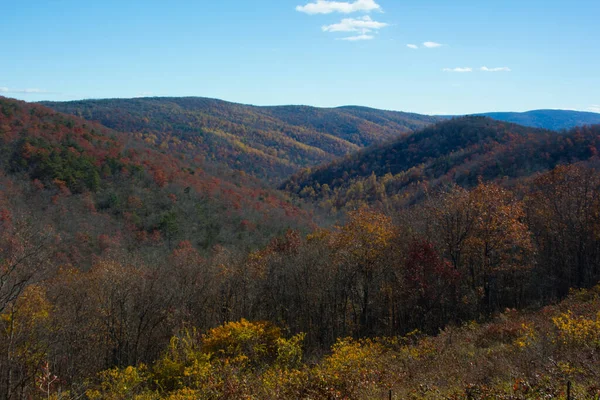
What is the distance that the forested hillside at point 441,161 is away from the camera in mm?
93750

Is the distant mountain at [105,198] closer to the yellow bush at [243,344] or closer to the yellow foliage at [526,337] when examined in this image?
the yellow bush at [243,344]

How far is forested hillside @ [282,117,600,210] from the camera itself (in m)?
93.8

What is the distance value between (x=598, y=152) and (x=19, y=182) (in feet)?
355

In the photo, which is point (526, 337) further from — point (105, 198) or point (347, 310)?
point (105, 198)

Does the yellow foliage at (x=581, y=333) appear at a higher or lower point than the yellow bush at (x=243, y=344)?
higher

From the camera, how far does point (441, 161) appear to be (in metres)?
135

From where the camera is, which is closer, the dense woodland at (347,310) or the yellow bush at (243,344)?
the dense woodland at (347,310)

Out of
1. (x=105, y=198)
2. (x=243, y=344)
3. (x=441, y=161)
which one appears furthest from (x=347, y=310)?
(x=441, y=161)

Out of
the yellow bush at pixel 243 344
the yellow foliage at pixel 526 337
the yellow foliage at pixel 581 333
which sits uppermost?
the yellow foliage at pixel 581 333

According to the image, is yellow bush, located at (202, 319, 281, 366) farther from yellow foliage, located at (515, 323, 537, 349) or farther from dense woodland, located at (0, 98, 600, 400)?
yellow foliage, located at (515, 323, 537, 349)

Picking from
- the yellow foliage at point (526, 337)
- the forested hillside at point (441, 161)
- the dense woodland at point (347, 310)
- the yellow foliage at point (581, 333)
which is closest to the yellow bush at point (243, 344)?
the dense woodland at point (347, 310)

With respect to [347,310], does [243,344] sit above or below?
Answer: above

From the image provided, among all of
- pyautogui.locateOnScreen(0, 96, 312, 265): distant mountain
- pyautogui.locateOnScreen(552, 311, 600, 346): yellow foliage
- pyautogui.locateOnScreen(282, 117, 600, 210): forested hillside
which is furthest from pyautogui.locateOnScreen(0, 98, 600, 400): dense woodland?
pyautogui.locateOnScreen(282, 117, 600, 210): forested hillside

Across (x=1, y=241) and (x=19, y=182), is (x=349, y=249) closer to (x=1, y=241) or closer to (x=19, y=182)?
(x=1, y=241)
